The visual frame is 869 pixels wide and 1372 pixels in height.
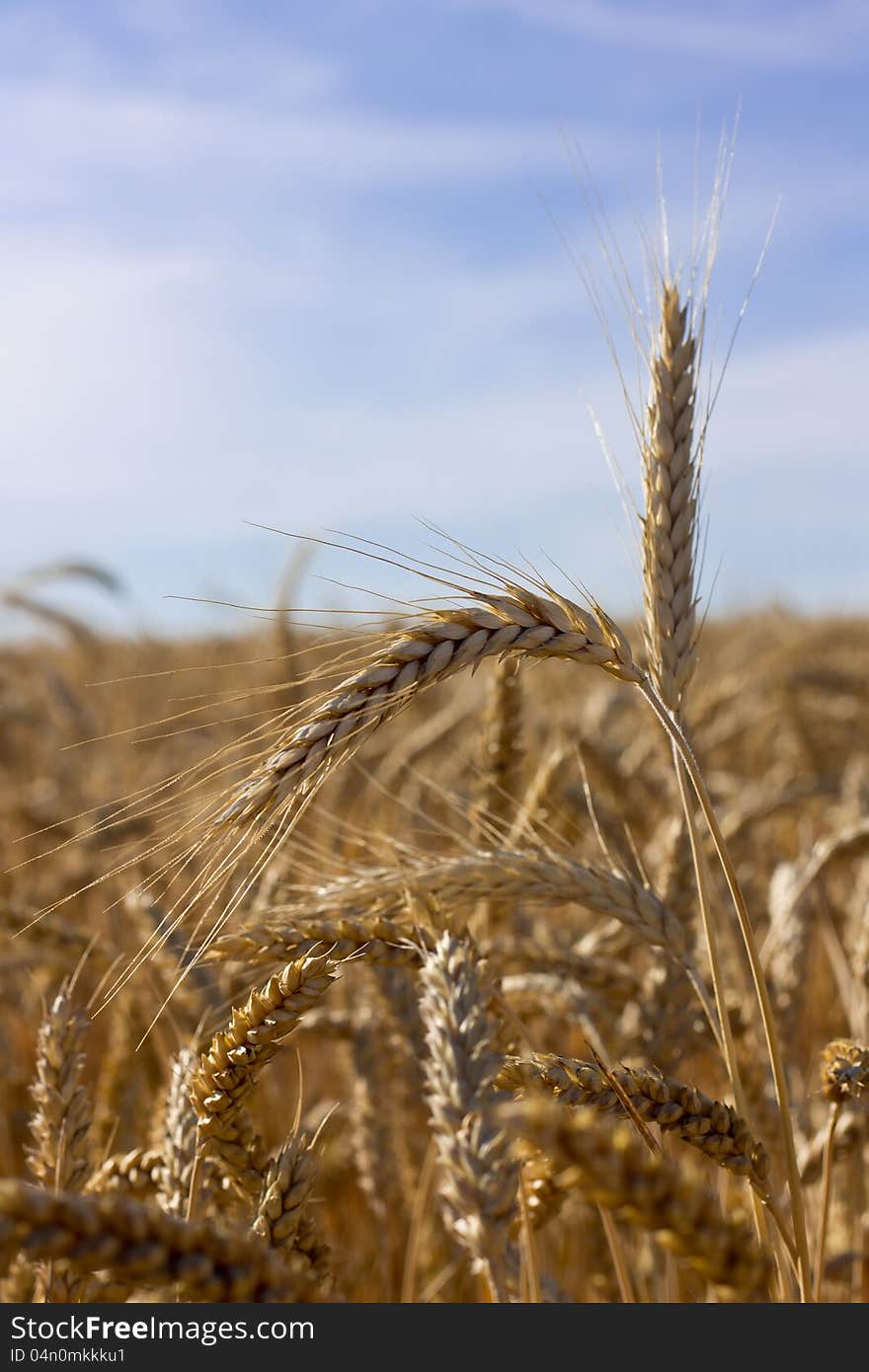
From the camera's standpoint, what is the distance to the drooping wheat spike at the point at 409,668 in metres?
1.20

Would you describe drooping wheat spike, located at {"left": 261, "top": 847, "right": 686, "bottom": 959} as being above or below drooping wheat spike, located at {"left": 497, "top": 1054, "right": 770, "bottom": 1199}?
above

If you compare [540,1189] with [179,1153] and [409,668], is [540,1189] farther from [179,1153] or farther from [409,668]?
[409,668]

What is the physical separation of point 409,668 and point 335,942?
358mm

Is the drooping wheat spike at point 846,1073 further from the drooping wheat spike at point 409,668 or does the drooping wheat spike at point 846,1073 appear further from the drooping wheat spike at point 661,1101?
the drooping wheat spike at point 409,668

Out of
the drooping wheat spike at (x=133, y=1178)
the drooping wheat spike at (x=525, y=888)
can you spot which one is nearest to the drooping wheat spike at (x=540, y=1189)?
the drooping wheat spike at (x=525, y=888)

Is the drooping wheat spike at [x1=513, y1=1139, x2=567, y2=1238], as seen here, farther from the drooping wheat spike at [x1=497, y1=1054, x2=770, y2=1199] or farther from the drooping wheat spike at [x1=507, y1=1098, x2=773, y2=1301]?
the drooping wheat spike at [x1=507, y1=1098, x2=773, y2=1301]

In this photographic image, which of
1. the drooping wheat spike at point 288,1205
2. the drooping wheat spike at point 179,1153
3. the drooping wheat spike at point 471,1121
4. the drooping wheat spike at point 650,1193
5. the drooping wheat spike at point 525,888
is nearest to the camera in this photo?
the drooping wheat spike at point 650,1193

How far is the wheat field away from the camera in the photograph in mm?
1014

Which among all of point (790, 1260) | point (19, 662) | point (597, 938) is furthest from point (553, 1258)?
point (19, 662)

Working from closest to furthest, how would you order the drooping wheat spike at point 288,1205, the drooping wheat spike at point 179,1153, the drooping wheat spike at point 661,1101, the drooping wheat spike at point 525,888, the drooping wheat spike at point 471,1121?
the drooping wheat spike at point 471,1121 → the drooping wheat spike at point 661,1101 → the drooping wheat spike at point 288,1205 → the drooping wheat spike at point 179,1153 → the drooping wheat spike at point 525,888

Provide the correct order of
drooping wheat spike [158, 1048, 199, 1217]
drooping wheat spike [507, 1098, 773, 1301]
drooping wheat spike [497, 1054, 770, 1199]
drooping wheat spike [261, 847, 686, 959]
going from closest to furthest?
drooping wheat spike [507, 1098, 773, 1301], drooping wheat spike [497, 1054, 770, 1199], drooping wheat spike [158, 1048, 199, 1217], drooping wheat spike [261, 847, 686, 959]

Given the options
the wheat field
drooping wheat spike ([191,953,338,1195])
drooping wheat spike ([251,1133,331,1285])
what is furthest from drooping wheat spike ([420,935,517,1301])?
drooping wheat spike ([251,1133,331,1285])

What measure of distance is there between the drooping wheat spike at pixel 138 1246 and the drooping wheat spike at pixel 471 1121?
0.69ft

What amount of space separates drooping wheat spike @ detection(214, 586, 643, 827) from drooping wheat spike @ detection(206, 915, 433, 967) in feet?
0.64
